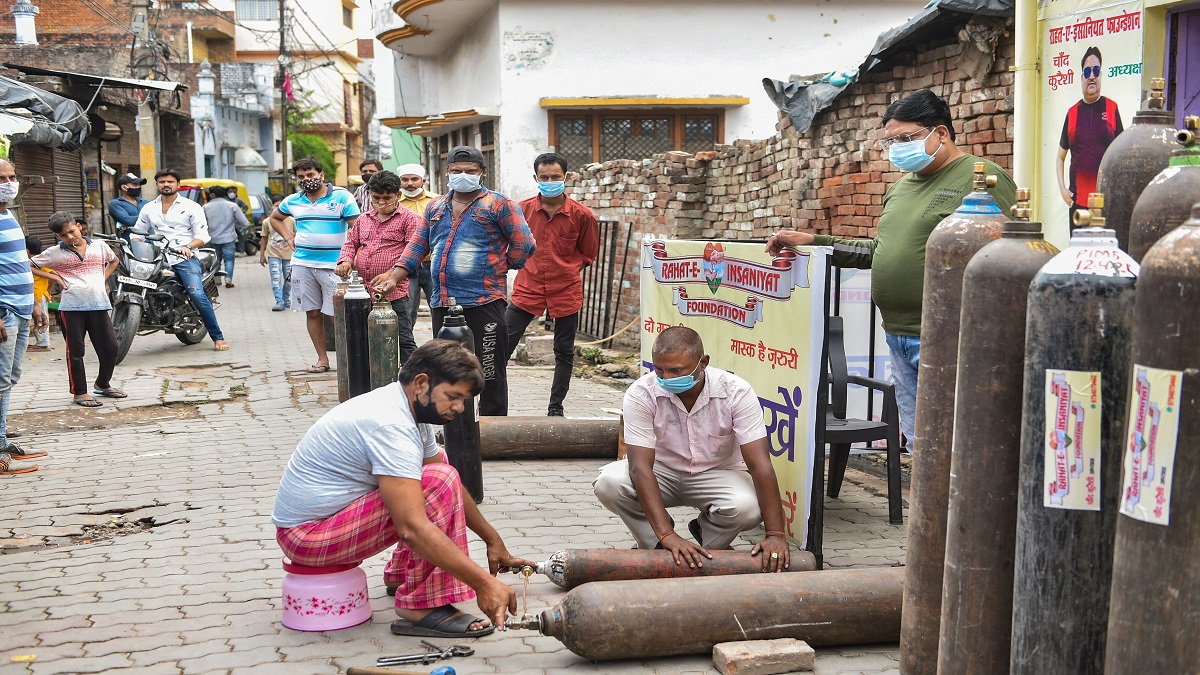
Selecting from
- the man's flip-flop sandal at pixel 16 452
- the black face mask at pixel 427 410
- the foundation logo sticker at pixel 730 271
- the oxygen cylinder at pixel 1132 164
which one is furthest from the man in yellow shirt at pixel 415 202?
the oxygen cylinder at pixel 1132 164

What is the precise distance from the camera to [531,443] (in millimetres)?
6961

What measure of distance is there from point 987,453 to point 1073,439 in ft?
0.94

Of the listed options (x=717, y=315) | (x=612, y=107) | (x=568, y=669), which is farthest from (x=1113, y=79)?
(x=612, y=107)

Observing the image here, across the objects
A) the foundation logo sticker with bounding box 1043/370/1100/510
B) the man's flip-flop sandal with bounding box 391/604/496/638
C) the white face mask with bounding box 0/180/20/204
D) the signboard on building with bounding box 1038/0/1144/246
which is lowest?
the man's flip-flop sandal with bounding box 391/604/496/638

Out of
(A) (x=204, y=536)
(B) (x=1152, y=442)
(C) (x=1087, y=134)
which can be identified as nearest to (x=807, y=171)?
(C) (x=1087, y=134)

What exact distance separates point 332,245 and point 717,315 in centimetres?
537

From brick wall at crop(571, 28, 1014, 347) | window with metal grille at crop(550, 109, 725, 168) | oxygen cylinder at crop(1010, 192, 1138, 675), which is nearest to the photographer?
oxygen cylinder at crop(1010, 192, 1138, 675)

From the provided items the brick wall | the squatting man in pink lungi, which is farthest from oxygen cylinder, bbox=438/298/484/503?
the brick wall

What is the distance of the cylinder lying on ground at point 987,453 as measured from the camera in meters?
2.84

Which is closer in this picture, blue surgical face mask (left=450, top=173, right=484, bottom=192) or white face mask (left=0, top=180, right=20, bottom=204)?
white face mask (left=0, top=180, right=20, bottom=204)

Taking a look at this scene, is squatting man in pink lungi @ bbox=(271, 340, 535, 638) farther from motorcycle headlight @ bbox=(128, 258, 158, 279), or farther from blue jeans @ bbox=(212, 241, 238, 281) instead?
blue jeans @ bbox=(212, 241, 238, 281)

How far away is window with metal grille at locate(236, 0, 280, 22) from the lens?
5609 cm

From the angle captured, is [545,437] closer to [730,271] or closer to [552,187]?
[552,187]

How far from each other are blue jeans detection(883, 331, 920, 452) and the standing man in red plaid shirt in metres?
2.84
